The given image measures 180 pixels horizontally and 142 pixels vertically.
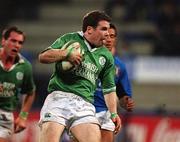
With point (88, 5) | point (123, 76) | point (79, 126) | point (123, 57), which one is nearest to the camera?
point (79, 126)

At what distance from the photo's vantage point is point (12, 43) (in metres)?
10.3

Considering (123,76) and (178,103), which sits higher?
(123,76)

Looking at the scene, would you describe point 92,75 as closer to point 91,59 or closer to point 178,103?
point 91,59

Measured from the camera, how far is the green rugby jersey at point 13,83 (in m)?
10.2

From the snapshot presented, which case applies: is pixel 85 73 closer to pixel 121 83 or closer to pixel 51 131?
pixel 51 131

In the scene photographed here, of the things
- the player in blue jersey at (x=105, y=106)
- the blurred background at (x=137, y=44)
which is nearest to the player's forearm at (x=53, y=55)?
the player in blue jersey at (x=105, y=106)

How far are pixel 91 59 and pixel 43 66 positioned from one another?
993 cm

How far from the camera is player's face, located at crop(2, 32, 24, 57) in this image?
10312 millimetres

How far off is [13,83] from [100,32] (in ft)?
8.03

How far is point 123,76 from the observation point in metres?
10.2

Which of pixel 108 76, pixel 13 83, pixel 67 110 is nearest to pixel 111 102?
pixel 108 76

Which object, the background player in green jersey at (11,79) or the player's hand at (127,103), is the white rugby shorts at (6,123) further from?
the player's hand at (127,103)

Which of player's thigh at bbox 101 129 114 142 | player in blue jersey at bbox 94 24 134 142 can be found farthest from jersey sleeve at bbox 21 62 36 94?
player's thigh at bbox 101 129 114 142

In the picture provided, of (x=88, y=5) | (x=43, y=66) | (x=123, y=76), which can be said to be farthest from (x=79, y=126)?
(x=88, y=5)
